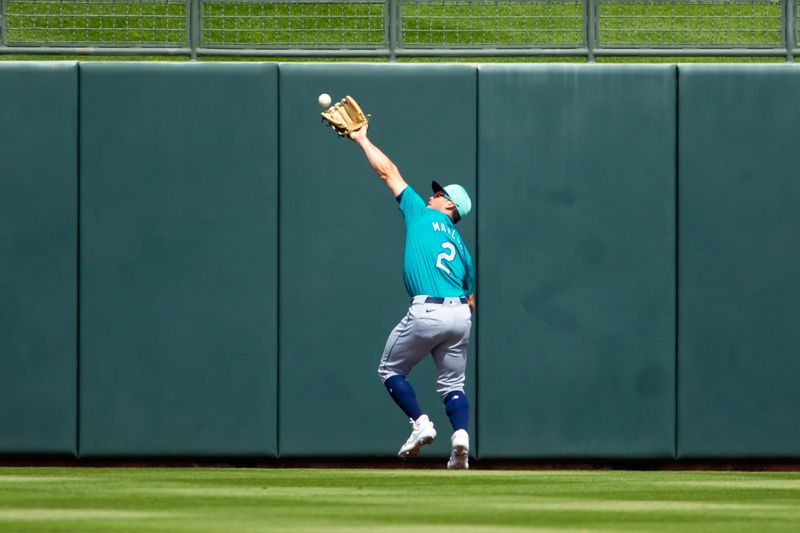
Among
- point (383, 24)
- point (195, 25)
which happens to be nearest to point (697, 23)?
point (383, 24)

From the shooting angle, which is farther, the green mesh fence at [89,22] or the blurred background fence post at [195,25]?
the green mesh fence at [89,22]

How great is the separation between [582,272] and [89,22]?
4.35 metres

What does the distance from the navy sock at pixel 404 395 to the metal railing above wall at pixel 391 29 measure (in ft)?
9.64


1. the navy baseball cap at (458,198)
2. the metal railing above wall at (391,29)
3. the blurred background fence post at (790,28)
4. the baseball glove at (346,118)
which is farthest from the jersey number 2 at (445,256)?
the blurred background fence post at (790,28)

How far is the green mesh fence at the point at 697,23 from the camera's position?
11.0m

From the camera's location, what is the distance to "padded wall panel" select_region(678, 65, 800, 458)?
9.99 meters

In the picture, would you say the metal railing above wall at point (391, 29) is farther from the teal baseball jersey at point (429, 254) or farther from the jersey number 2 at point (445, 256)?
the jersey number 2 at point (445, 256)

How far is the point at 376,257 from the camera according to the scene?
9.91 meters

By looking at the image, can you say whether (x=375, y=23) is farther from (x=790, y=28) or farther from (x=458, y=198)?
(x=458, y=198)

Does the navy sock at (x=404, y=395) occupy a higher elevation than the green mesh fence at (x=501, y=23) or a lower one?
lower

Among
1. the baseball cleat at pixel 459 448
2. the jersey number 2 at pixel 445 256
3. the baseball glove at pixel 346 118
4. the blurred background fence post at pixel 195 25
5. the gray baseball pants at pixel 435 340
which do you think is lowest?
the baseball cleat at pixel 459 448

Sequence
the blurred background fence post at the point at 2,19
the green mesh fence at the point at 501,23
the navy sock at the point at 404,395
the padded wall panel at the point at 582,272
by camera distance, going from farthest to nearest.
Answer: the green mesh fence at the point at 501,23
the blurred background fence post at the point at 2,19
the padded wall panel at the point at 582,272
the navy sock at the point at 404,395

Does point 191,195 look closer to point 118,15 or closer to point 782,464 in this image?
point 118,15

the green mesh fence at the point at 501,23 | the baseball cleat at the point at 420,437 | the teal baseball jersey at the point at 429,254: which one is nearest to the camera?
the baseball cleat at the point at 420,437
